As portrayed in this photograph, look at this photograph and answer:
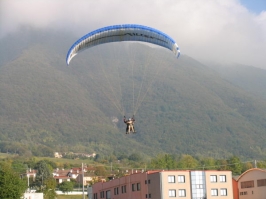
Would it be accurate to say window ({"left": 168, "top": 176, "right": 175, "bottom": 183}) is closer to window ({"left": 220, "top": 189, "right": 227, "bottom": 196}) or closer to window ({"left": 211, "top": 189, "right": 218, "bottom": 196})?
window ({"left": 211, "top": 189, "right": 218, "bottom": 196})

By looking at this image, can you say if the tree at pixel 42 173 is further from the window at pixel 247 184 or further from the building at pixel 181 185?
the window at pixel 247 184

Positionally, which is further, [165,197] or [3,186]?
[3,186]

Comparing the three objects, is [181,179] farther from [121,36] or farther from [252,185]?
[121,36]

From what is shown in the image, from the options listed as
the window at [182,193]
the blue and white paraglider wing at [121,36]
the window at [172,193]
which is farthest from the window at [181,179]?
the blue and white paraglider wing at [121,36]

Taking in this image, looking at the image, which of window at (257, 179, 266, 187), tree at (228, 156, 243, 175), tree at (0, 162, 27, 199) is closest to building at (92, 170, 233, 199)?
window at (257, 179, 266, 187)

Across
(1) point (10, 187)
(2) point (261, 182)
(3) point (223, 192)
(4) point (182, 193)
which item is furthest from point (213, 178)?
(1) point (10, 187)

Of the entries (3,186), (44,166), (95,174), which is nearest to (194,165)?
(95,174)

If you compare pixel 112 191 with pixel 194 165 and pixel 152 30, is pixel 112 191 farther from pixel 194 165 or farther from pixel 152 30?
pixel 194 165
